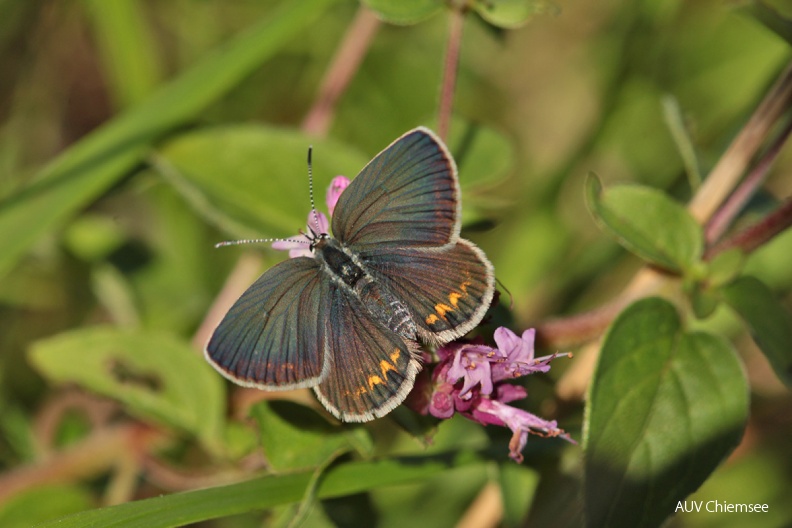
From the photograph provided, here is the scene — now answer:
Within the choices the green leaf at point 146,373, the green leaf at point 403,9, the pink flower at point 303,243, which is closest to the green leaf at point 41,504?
the green leaf at point 146,373

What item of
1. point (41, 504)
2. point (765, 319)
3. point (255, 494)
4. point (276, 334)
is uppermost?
point (276, 334)

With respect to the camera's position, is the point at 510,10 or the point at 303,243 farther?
the point at 510,10

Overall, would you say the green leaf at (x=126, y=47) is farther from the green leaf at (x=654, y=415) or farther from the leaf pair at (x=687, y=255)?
the green leaf at (x=654, y=415)

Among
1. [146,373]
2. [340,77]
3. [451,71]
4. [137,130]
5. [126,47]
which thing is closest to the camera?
[451,71]

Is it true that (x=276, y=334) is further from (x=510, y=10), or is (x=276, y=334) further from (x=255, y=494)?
(x=510, y=10)

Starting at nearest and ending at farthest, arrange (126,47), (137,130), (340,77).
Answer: (137,130), (340,77), (126,47)

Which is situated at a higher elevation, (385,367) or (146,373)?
(385,367)

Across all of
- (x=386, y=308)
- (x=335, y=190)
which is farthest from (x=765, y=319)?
(x=335, y=190)

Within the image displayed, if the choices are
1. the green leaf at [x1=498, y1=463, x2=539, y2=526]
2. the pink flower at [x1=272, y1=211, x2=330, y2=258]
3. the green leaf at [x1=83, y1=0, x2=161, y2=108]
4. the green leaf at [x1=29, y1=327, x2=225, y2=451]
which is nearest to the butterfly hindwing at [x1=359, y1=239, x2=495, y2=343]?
the pink flower at [x1=272, y1=211, x2=330, y2=258]

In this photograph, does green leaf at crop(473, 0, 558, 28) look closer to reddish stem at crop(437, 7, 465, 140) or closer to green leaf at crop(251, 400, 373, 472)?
reddish stem at crop(437, 7, 465, 140)
